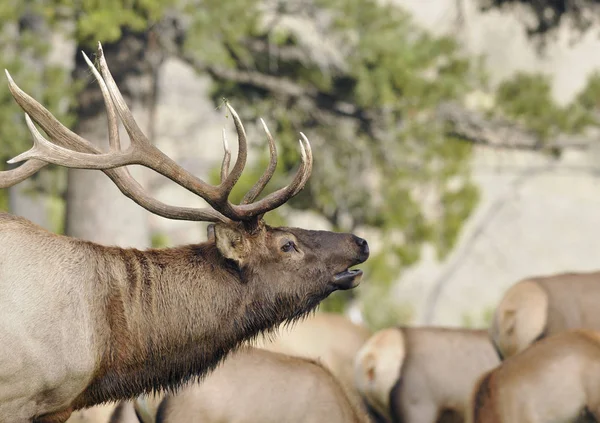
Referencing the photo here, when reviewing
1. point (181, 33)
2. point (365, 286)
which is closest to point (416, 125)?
point (181, 33)

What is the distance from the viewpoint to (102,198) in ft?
35.4

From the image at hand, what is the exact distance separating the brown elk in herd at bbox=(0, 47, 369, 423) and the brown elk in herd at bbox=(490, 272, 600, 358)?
3.20m

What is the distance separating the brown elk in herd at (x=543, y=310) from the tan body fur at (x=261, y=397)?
2.49 meters

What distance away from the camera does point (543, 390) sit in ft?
21.6

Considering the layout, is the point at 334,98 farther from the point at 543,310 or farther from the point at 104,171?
the point at 104,171

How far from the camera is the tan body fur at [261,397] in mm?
5953

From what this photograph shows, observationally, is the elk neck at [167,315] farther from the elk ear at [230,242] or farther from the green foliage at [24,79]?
the green foliage at [24,79]

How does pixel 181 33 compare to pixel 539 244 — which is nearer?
pixel 181 33

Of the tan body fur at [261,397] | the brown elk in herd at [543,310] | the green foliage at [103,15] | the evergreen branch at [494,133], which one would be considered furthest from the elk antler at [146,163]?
the evergreen branch at [494,133]

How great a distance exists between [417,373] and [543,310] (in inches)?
47.6

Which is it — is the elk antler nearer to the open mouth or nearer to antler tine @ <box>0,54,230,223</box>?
antler tine @ <box>0,54,230,223</box>

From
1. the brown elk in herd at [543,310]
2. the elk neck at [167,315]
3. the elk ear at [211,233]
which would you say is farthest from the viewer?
the brown elk in herd at [543,310]

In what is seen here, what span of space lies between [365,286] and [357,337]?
7136 millimetres

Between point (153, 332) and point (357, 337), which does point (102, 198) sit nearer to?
point (357, 337)
